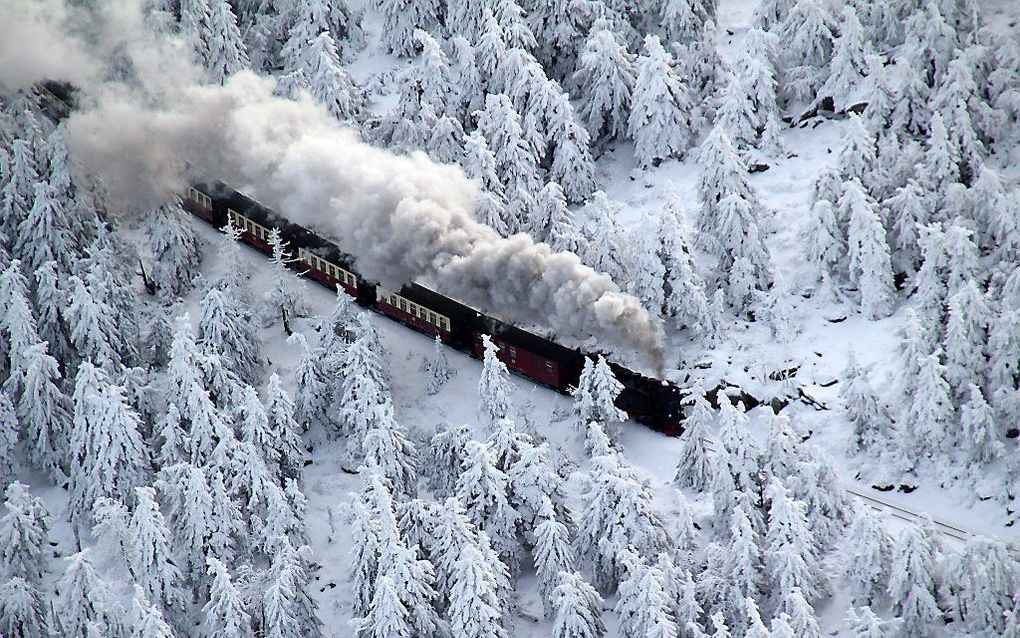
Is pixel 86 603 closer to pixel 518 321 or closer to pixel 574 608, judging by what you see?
pixel 574 608

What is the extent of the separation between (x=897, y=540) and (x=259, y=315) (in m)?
29.4

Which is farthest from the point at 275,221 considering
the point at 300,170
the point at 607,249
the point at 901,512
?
the point at 901,512

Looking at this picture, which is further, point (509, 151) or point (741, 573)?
point (509, 151)

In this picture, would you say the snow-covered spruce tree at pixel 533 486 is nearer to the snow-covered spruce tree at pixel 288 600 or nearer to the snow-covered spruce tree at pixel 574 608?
the snow-covered spruce tree at pixel 574 608

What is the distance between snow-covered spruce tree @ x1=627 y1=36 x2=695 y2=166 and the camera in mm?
61938

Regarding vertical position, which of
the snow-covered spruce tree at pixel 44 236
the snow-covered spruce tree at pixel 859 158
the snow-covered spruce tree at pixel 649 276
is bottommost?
the snow-covered spruce tree at pixel 44 236

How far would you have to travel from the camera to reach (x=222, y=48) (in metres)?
67.1

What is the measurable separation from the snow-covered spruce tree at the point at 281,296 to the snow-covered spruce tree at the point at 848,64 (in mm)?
Result: 26283

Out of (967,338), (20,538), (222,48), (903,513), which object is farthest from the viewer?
(222,48)

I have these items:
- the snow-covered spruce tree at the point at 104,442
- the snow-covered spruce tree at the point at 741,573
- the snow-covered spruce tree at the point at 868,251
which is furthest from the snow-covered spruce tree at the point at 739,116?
the snow-covered spruce tree at the point at 104,442

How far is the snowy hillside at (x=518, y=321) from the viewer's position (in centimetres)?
4409

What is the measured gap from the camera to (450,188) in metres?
57.2

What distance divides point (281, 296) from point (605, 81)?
18682 millimetres

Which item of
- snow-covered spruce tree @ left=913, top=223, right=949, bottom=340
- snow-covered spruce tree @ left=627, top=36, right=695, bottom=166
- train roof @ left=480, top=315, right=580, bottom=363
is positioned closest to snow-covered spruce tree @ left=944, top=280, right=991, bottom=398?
snow-covered spruce tree @ left=913, top=223, right=949, bottom=340
